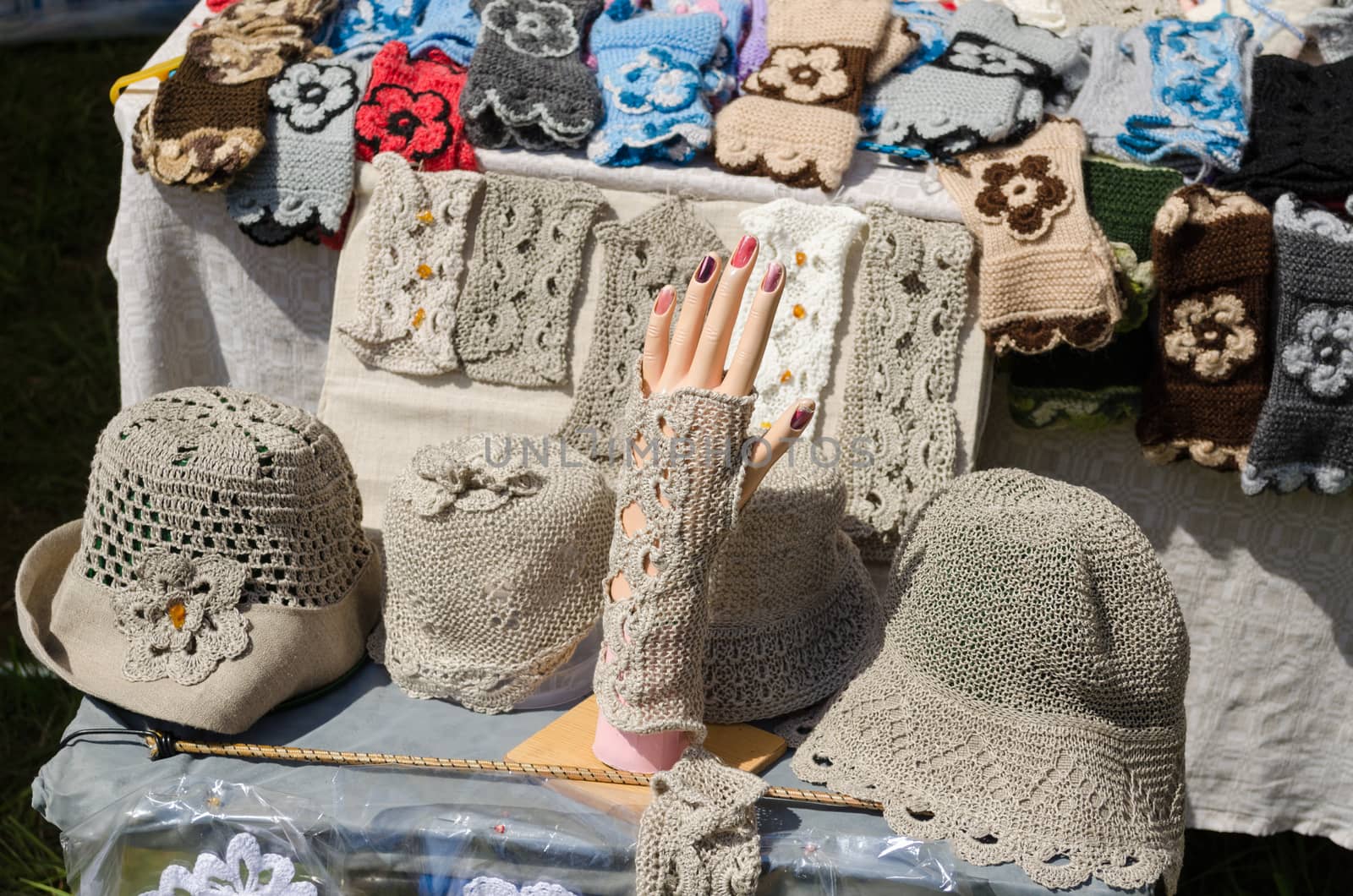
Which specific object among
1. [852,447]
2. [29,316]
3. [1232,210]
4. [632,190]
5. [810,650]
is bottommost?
[29,316]

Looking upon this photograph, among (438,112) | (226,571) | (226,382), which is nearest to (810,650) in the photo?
(226,571)

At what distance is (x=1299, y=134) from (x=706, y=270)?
103 cm

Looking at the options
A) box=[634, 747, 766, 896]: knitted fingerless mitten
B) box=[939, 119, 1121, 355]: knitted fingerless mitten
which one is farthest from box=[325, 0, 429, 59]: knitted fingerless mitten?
box=[634, 747, 766, 896]: knitted fingerless mitten

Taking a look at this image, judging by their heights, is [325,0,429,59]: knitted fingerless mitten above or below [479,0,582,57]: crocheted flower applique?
below

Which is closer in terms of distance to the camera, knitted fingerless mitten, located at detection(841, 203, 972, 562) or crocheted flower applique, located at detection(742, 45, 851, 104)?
knitted fingerless mitten, located at detection(841, 203, 972, 562)

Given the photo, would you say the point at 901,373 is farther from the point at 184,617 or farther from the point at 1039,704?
the point at 184,617

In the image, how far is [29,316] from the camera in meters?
3.34

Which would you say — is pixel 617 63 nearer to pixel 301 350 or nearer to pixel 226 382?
pixel 301 350

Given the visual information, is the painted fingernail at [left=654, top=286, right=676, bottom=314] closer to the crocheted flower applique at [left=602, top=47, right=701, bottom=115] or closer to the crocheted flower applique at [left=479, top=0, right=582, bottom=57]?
the crocheted flower applique at [left=602, top=47, right=701, bottom=115]

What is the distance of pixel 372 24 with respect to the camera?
7.25ft

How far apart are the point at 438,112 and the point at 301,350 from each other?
0.49 metres

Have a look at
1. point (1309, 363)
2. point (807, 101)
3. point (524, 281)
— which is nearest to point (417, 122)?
point (524, 281)

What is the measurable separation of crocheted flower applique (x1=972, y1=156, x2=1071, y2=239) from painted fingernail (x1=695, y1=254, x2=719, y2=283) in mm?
628

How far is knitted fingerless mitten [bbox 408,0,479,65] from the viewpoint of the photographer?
205 cm
